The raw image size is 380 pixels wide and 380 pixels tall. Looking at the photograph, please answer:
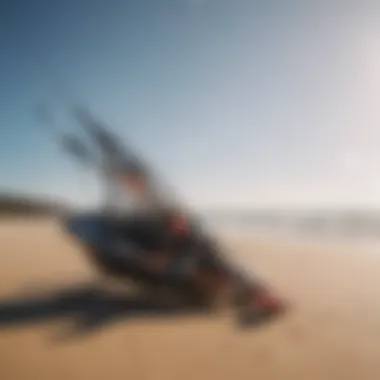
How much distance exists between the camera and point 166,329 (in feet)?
5.35

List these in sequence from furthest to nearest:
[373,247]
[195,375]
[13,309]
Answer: [373,247] < [13,309] < [195,375]

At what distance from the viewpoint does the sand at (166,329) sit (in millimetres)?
1561

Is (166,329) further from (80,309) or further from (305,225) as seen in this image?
(305,225)

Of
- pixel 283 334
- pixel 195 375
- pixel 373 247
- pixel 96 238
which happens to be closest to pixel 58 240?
pixel 96 238

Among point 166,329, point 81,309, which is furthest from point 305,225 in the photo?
point 81,309

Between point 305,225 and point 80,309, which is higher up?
point 305,225

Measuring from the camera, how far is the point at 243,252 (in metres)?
1.74

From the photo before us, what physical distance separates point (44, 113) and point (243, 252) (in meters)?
0.73

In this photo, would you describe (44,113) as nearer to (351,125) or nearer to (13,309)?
(13,309)

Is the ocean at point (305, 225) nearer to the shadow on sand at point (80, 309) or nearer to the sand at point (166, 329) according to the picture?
the sand at point (166, 329)

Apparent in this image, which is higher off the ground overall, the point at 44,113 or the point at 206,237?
the point at 44,113

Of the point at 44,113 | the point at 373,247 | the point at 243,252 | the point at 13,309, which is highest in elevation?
the point at 44,113

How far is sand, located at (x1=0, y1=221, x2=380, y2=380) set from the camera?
156cm

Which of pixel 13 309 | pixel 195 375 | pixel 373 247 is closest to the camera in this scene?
pixel 195 375
